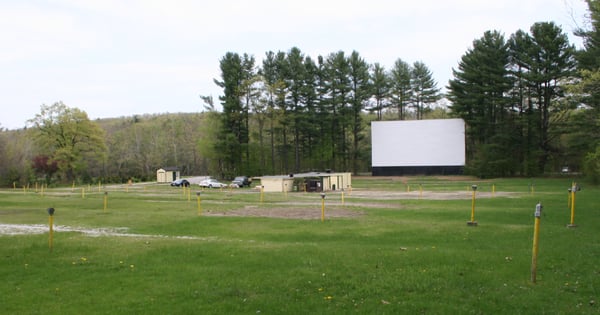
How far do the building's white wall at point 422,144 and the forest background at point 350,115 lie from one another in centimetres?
296

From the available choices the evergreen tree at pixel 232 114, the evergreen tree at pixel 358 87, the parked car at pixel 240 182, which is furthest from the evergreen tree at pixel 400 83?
the parked car at pixel 240 182

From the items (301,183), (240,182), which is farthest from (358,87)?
(301,183)

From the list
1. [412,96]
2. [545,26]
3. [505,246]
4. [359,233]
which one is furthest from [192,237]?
[412,96]

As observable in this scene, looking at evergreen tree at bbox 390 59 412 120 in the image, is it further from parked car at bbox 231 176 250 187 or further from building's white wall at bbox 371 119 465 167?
parked car at bbox 231 176 250 187

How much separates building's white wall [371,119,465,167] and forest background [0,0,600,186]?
2.96m

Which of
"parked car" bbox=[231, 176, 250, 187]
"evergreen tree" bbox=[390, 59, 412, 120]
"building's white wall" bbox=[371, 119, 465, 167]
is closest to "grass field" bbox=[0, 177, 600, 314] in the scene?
"parked car" bbox=[231, 176, 250, 187]

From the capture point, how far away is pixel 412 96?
7981 centimetres

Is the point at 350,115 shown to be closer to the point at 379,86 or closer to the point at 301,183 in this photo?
the point at 379,86

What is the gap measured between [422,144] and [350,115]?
13.0 metres

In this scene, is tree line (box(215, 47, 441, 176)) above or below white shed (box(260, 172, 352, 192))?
above

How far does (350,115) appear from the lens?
243 ft

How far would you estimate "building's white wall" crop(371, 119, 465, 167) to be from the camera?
215 feet

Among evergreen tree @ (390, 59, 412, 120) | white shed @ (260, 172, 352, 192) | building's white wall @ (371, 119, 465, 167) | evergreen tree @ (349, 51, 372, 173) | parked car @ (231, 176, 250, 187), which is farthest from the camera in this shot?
evergreen tree @ (390, 59, 412, 120)

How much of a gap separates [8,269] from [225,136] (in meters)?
59.5
